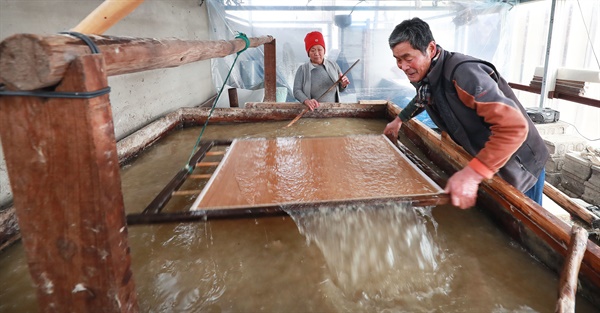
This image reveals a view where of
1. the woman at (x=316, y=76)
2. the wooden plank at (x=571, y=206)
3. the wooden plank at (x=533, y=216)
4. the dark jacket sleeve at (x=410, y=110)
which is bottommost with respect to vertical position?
the wooden plank at (x=571, y=206)

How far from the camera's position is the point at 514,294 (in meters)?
1.36

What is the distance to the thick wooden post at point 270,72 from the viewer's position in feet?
16.0

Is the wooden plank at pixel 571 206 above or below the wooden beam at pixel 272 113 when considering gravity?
below

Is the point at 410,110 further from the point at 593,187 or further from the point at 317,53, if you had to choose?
the point at 593,187

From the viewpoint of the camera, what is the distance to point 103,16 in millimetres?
1073

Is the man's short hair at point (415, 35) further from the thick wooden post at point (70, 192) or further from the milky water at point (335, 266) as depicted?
the thick wooden post at point (70, 192)

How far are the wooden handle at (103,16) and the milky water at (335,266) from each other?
100 centimetres

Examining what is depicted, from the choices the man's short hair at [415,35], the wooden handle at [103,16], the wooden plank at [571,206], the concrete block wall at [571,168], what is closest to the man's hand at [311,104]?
the man's short hair at [415,35]

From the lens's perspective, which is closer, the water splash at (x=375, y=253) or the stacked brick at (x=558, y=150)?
the water splash at (x=375, y=253)

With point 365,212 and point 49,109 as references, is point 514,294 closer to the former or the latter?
point 365,212

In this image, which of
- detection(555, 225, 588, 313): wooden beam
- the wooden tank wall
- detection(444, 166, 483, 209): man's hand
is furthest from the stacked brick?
the wooden tank wall

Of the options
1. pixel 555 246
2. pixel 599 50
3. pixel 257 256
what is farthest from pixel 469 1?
pixel 257 256

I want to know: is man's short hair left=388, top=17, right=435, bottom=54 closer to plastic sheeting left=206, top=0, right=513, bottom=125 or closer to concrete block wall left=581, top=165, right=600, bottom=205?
concrete block wall left=581, top=165, right=600, bottom=205

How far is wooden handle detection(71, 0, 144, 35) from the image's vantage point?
1.05m
